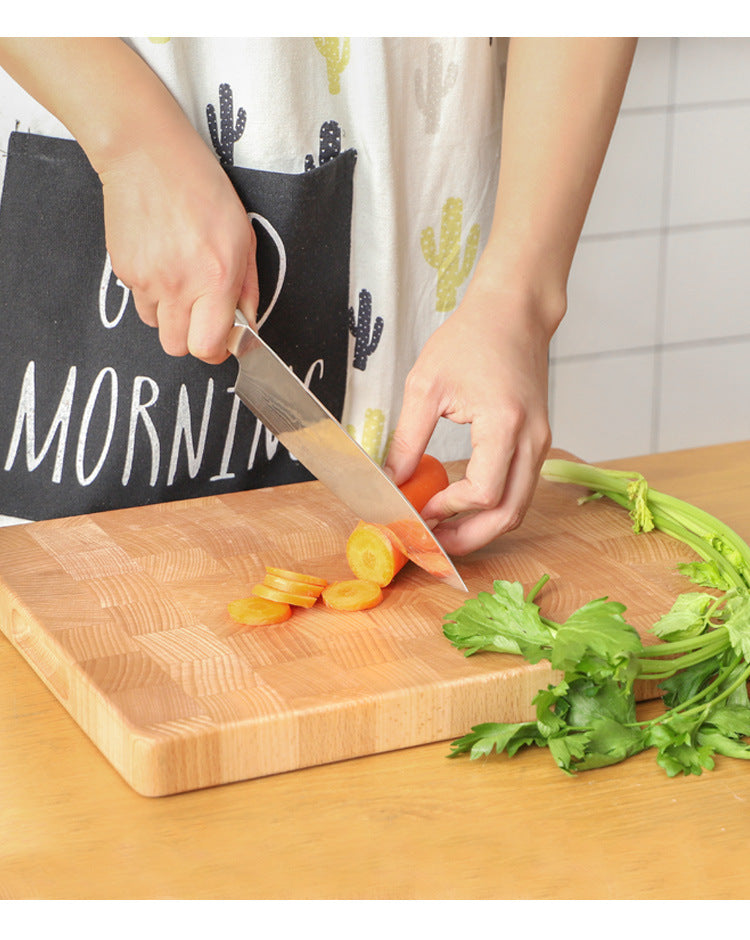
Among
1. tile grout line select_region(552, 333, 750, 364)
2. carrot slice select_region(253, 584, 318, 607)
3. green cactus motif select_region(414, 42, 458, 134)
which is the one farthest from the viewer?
tile grout line select_region(552, 333, 750, 364)

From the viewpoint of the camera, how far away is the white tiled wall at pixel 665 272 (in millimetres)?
3068

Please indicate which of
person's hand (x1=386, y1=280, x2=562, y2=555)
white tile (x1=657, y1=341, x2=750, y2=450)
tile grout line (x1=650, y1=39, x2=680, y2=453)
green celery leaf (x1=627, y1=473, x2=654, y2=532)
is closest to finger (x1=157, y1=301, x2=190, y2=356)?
person's hand (x1=386, y1=280, x2=562, y2=555)

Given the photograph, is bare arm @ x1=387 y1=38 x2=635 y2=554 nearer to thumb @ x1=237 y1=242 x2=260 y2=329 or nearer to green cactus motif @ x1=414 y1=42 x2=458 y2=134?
green cactus motif @ x1=414 y1=42 x2=458 y2=134

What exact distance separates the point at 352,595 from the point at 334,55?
26.0 inches

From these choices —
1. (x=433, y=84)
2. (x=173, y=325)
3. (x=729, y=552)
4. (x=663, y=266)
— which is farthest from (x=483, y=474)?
(x=663, y=266)

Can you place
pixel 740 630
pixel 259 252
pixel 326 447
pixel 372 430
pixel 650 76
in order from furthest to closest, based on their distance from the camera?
1. pixel 650 76
2. pixel 372 430
3. pixel 259 252
4. pixel 326 447
5. pixel 740 630

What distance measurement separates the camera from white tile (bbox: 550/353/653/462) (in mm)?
3188

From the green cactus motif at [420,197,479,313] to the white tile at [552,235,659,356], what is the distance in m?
1.58

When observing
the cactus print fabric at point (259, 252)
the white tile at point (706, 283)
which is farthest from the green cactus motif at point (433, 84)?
the white tile at point (706, 283)

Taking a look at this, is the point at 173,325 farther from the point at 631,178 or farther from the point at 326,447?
the point at 631,178

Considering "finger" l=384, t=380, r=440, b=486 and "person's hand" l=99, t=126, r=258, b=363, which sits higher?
"person's hand" l=99, t=126, r=258, b=363

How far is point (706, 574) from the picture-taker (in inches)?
46.4

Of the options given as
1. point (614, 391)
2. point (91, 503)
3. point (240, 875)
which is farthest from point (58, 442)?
point (614, 391)

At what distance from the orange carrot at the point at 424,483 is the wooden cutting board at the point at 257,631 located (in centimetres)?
9
